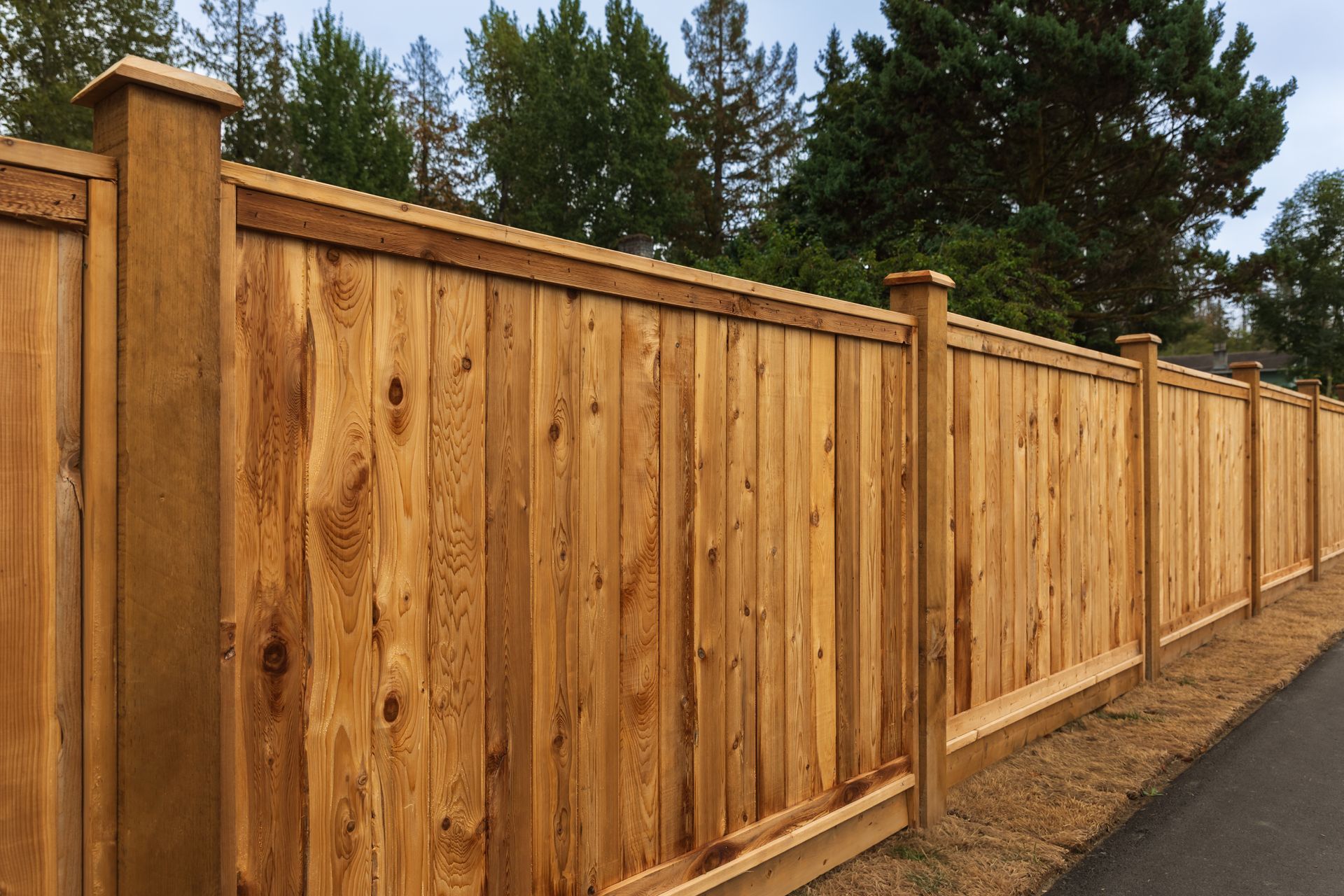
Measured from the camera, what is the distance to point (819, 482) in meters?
2.83

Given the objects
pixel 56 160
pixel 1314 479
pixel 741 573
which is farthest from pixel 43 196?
pixel 1314 479

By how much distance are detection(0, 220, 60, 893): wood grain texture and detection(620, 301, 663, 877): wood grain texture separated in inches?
45.5

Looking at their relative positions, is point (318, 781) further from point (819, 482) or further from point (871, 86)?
point (871, 86)

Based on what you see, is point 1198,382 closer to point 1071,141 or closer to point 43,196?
point 43,196

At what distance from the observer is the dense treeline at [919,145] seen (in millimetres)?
15023

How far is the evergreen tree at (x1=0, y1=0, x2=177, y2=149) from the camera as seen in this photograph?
1830 cm

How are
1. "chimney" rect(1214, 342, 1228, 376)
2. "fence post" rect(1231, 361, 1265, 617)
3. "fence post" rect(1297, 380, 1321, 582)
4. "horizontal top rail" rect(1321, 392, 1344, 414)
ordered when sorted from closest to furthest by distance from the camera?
"fence post" rect(1231, 361, 1265, 617)
"fence post" rect(1297, 380, 1321, 582)
"horizontal top rail" rect(1321, 392, 1344, 414)
"chimney" rect(1214, 342, 1228, 376)

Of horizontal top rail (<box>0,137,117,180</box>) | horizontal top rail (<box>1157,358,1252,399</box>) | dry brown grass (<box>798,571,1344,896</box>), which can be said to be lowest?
dry brown grass (<box>798,571,1344,896</box>)

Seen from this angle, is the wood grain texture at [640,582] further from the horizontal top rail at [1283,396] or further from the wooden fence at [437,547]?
the horizontal top rail at [1283,396]

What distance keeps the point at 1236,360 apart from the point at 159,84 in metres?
53.7

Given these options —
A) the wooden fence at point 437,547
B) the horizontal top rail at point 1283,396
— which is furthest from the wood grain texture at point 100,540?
the horizontal top rail at point 1283,396

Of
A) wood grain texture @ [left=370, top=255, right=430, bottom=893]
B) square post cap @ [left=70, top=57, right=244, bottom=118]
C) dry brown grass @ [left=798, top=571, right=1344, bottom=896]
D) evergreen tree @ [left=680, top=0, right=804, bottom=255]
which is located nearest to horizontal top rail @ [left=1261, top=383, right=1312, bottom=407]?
dry brown grass @ [left=798, top=571, right=1344, bottom=896]

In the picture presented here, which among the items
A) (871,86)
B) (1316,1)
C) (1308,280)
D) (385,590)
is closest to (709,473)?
(385,590)

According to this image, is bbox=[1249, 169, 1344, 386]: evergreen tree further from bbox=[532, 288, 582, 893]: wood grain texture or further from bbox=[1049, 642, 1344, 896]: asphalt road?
bbox=[532, 288, 582, 893]: wood grain texture
